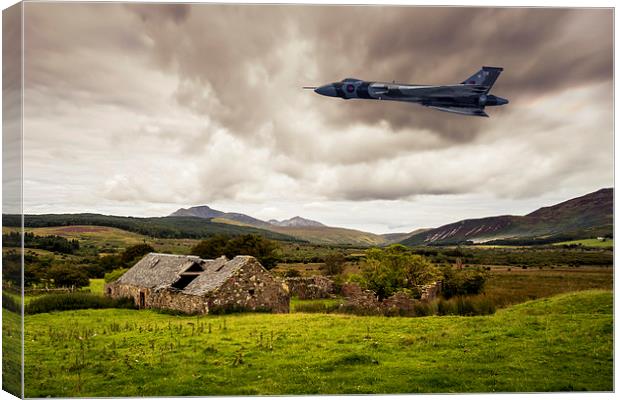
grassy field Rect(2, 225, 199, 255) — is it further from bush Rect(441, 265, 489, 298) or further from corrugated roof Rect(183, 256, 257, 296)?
bush Rect(441, 265, 489, 298)

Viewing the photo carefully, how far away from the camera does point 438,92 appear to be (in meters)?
11.7

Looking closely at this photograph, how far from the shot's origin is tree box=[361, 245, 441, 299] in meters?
11.7

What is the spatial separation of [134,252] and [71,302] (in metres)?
1.52

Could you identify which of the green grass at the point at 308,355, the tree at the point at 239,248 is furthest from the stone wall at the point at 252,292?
the green grass at the point at 308,355

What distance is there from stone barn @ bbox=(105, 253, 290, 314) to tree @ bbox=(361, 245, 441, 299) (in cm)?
196

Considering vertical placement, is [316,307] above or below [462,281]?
below

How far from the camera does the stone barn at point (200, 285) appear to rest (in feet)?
38.2

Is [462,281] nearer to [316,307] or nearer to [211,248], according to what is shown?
[316,307]

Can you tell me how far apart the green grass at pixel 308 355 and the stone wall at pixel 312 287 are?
3.43 ft

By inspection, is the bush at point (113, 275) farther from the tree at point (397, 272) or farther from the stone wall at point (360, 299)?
the tree at point (397, 272)

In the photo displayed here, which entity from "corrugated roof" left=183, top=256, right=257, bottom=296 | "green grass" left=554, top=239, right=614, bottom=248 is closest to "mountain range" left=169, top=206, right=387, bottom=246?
"corrugated roof" left=183, top=256, right=257, bottom=296

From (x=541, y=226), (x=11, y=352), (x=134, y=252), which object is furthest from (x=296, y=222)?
(x=11, y=352)

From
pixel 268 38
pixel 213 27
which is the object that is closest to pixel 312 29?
pixel 268 38

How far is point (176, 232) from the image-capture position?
11828mm
